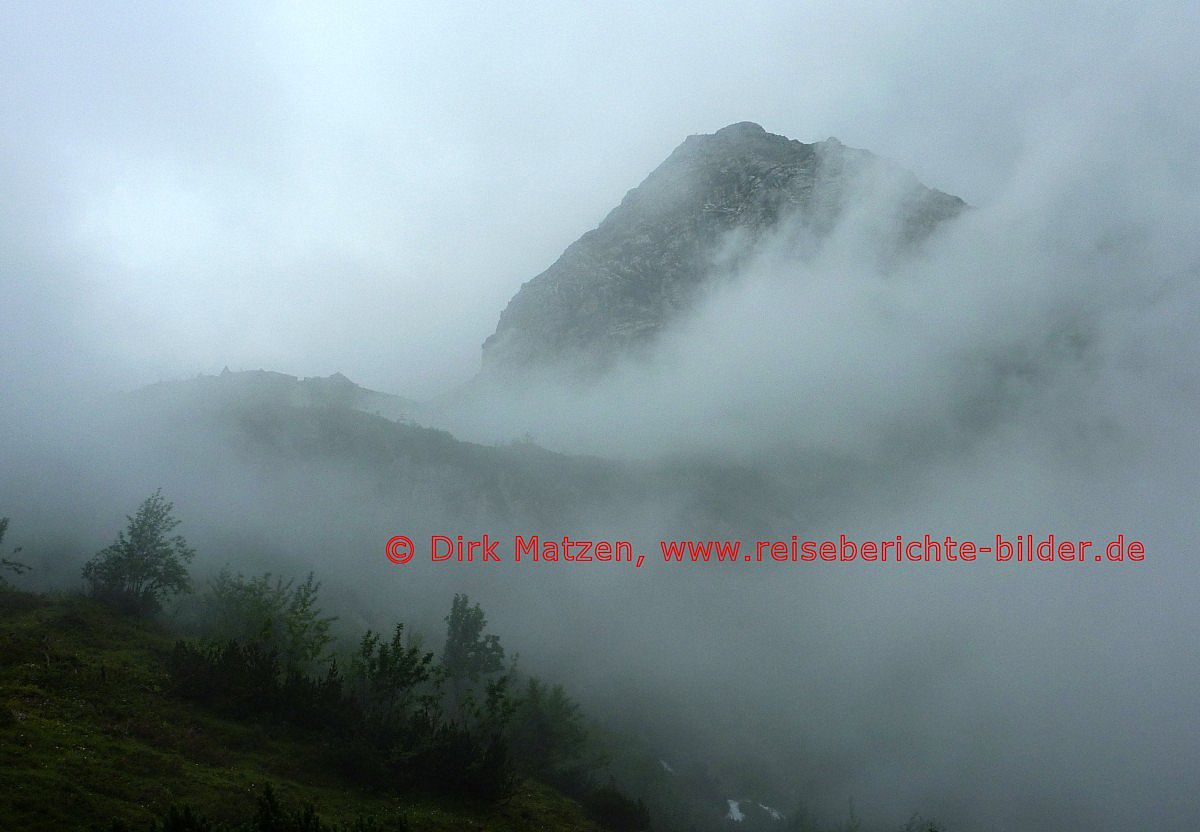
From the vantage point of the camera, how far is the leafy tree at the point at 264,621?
48094 mm

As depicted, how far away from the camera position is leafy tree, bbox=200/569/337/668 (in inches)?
1893

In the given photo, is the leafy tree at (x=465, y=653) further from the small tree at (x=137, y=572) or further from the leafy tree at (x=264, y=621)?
the small tree at (x=137, y=572)

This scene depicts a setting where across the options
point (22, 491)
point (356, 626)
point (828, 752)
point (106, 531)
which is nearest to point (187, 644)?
point (356, 626)

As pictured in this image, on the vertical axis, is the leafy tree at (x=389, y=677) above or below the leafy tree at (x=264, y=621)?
below

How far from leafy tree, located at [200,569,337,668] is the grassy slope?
5425mm

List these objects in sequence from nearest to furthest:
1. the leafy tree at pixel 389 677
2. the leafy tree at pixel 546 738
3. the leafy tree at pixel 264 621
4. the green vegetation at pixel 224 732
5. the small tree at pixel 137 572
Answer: the green vegetation at pixel 224 732
the leafy tree at pixel 389 677
the leafy tree at pixel 264 621
the small tree at pixel 137 572
the leafy tree at pixel 546 738

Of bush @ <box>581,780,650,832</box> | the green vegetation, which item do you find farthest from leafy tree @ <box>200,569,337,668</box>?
bush @ <box>581,780,650,832</box>

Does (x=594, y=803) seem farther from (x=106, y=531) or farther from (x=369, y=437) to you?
(x=369, y=437)

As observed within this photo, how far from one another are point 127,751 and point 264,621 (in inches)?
686

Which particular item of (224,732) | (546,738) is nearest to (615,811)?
(546,738)

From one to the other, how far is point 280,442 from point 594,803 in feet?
254

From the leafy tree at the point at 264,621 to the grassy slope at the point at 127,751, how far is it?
214 inches

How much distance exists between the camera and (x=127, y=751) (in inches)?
1246

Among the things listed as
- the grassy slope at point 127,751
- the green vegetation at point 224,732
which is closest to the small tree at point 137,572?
the green vegetation at point 224,732
